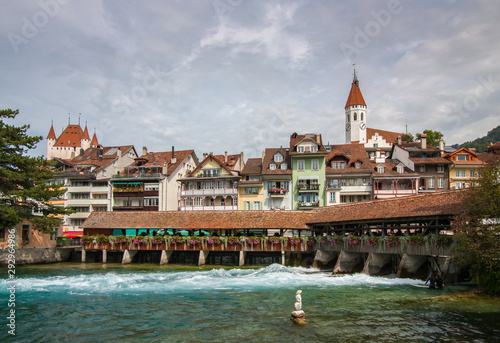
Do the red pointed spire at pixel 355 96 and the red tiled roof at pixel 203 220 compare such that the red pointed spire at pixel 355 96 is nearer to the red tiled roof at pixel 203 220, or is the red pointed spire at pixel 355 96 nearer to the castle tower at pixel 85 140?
the red tiled roof at pixel 203 220

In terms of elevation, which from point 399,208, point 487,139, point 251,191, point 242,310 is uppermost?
point 487,139

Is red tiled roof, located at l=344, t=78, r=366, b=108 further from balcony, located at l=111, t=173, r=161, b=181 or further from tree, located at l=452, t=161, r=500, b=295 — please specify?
tree, located at l=452, t=161, r=500, b=295

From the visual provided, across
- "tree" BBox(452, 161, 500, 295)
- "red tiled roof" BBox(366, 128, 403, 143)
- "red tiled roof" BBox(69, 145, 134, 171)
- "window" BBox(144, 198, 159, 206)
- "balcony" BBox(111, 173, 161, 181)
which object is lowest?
"tree" BBox(452, 161, 500, 295)

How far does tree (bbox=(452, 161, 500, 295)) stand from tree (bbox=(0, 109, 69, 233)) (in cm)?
3374

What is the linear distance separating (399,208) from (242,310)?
14820 mm

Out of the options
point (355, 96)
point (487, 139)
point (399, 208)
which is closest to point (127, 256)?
point (399, 208)

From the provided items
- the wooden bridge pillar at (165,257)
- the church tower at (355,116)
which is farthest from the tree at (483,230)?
the church tower at (355,116)

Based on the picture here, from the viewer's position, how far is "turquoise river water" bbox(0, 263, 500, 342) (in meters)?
16.1

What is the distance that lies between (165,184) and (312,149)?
20496 mm

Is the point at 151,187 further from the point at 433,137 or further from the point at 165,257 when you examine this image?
the point at 433,137

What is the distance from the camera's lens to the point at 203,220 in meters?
41.9

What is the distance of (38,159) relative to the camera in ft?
133

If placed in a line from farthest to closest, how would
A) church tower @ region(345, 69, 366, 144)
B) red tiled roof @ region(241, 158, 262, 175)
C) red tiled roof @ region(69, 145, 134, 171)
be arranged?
church tower @ region(345, 69, 366, 144) < red tiled roof @ region(69, 145, 134, 171) < red tiled roof @ region(241, 158, 262, 175)

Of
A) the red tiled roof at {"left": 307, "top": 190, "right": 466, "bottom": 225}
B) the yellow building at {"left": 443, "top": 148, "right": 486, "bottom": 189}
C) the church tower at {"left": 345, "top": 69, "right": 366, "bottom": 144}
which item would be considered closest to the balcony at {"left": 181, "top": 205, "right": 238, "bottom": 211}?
the red tiled roof at {"left": 307, "top": 190, "right": 466, "bottom": 225}
